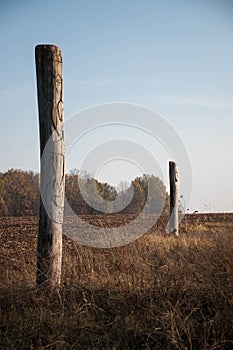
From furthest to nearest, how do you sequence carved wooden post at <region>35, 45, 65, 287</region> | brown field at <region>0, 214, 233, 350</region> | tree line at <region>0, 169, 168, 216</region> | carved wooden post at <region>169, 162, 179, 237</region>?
tree line at <region>0, 169, 168, 216</region> < carved wooden post at <region>169, 162, 179, 237</region> < carved wooden post at <region>35, 45, 65, 287</region> < brown field at <region>0, 214, 233, 350</region>

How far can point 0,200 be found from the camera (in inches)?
1681

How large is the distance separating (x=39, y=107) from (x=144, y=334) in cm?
332

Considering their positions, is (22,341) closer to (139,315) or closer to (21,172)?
(139,315)

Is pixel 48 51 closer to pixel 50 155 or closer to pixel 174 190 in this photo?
pixel 50 155

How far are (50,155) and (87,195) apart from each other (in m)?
18.3

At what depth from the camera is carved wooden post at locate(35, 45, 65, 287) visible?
20.8 ft

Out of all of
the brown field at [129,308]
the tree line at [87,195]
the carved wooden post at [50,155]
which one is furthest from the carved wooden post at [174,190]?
the carved wooden post at [50,155]

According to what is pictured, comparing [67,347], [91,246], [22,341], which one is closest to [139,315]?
[67,347]

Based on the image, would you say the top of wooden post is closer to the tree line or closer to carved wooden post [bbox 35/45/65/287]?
→ carved wooden post [bbox 35/45/65/287]

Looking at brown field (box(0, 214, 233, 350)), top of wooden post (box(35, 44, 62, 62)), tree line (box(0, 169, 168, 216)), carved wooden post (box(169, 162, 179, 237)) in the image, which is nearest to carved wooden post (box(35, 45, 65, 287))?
top of wooden post (box(35, 44, 62, 62))

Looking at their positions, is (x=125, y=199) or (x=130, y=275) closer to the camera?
(x=130, y=275)

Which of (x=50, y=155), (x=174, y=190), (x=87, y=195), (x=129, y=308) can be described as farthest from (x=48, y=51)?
(x=87, y=195)

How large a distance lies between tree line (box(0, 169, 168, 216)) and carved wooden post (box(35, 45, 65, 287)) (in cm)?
529

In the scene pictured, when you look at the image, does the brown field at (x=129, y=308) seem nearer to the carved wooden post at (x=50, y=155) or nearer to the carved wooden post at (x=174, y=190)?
the carved wooden post at (x=50, y=155)
